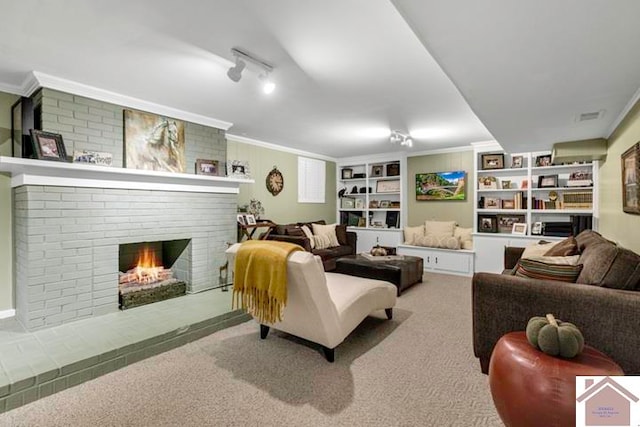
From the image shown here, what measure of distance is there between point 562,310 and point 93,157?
162 inches

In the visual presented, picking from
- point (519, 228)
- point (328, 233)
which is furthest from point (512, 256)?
point (328, 233)

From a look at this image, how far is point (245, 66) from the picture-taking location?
94.4 inches

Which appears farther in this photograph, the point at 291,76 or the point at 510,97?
the point at 291,76

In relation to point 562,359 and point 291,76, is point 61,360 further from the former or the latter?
point 562,359

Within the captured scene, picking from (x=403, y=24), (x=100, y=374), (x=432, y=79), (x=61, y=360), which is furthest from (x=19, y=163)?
(x=432, y=79)

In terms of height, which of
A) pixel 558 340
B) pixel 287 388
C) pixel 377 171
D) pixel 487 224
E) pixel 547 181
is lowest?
pixel 287 388

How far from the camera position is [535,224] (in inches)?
194

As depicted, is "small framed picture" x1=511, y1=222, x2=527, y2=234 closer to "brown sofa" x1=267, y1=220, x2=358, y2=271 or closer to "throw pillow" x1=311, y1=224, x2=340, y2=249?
"brown sofa" x1=267, y1=220, x2=358, y2=271

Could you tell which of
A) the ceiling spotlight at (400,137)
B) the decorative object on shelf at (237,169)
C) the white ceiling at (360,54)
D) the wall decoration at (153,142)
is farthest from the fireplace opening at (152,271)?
the ceiling spotlight at (400,137)

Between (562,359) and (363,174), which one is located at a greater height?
(363,174)

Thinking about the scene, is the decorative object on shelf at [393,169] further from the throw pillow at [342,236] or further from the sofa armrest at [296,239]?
the sofa armrest at [296,239]

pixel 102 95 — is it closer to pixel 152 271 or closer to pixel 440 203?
pixel 152 271

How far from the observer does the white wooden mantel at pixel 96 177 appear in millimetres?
2643

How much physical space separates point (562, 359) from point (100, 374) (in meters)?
2.88
